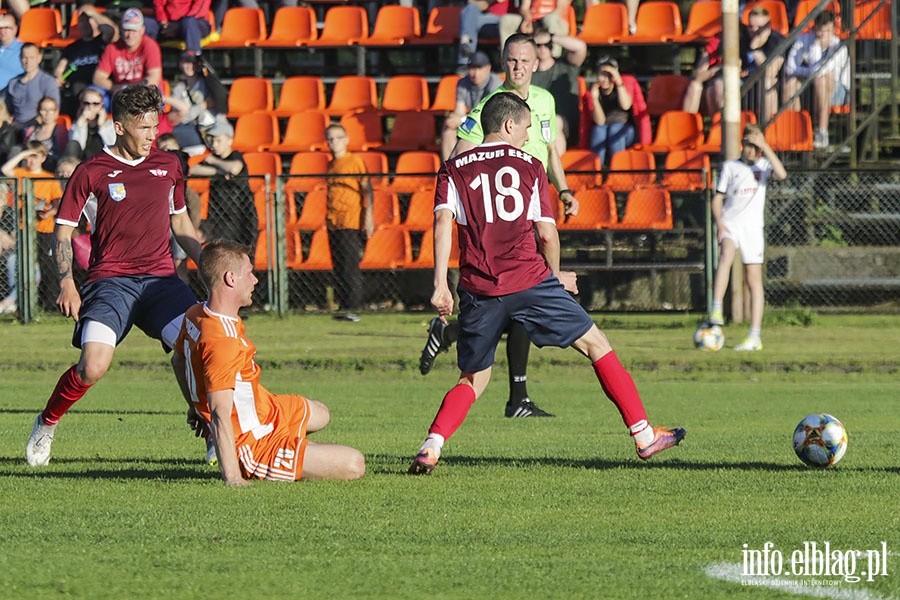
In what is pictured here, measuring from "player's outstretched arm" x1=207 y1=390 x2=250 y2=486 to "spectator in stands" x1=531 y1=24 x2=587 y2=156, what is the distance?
39.1 ft

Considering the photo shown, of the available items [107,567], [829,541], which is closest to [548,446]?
[829,541]

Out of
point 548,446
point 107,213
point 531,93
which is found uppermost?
point 531,93

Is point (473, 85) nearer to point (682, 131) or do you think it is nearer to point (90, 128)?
point (682, 131)

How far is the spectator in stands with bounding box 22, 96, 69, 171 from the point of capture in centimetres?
1955

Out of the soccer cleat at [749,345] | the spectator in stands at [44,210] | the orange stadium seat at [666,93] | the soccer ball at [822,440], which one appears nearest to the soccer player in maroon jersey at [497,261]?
the soccer ball at [822,440]

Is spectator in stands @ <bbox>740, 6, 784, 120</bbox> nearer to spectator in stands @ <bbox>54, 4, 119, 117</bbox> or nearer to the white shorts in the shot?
the white shorts

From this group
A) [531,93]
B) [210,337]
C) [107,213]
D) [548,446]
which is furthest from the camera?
[531,93]

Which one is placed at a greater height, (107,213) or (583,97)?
(583,97)

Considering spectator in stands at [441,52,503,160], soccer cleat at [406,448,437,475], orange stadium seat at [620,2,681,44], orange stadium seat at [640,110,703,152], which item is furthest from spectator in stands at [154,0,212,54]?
soccer cleat at [406,448,437,475]

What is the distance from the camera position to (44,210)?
60.3ft

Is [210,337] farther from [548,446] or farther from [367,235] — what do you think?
[367,235]

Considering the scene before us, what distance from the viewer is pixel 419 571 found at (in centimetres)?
519

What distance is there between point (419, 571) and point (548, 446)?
394 cm

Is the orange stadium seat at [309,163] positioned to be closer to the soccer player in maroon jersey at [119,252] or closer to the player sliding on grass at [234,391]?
the soccer player in maroon jersey at [119,252]
